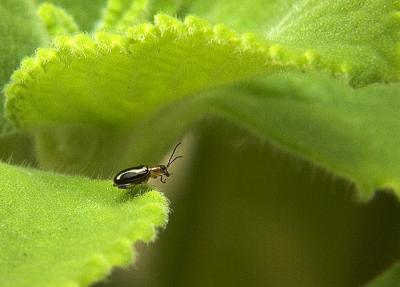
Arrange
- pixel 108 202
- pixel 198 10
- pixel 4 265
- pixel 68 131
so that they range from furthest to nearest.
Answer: pixel 198 10
pixel 68 131
pixel 108 202
pixel 4 265

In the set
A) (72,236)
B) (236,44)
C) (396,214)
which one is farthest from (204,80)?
(396,214)

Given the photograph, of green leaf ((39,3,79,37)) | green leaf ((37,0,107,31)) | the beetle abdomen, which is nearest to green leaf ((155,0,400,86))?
the beetle abdomen

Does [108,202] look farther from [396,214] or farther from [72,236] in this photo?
[396,214]

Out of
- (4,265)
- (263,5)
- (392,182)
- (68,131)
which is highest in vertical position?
(263,5)

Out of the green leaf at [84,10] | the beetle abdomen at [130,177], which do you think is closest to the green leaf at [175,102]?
the beetle abdomen at [130,177]

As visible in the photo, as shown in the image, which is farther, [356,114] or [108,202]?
[356,114]
